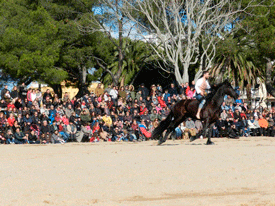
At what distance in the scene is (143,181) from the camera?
8336 mm

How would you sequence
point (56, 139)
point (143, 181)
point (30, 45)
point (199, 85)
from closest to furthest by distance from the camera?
point (143, 181)
point (199, 85)
point (56, 139)
point (30, 45)

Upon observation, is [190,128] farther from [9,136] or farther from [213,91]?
[9,136]

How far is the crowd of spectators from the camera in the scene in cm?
2108

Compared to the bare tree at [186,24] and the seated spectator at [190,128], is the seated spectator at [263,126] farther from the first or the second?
the bare tree at [186,24]

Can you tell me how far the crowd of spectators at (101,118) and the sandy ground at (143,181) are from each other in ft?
31.0

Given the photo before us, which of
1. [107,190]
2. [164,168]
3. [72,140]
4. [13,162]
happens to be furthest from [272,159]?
[72,140]

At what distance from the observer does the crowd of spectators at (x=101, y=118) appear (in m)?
21.1

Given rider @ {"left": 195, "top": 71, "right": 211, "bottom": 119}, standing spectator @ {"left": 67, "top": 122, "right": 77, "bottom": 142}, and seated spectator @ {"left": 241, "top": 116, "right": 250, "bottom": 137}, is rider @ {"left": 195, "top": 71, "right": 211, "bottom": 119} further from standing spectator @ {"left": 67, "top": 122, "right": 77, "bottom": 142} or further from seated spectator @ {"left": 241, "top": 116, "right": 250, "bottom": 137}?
seated spectator @ {"left": 241, "top": 116, "right": 250, "bottom": 137}

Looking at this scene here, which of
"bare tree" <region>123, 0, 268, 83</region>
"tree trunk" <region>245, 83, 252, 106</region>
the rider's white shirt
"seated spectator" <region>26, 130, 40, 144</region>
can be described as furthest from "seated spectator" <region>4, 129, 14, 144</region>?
"tree trunk" <region>245, 83, 252, 106</region>

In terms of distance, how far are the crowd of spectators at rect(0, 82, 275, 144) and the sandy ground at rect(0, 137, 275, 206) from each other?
9.44 m

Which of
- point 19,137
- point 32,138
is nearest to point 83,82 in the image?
point 32,138

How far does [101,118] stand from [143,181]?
14.6 meters

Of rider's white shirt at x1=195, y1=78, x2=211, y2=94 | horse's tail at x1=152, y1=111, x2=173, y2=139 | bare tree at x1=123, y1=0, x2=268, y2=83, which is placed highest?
bare tree at x1=123, y1=0, x2=268, y2=83

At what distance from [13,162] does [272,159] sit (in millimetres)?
5931
